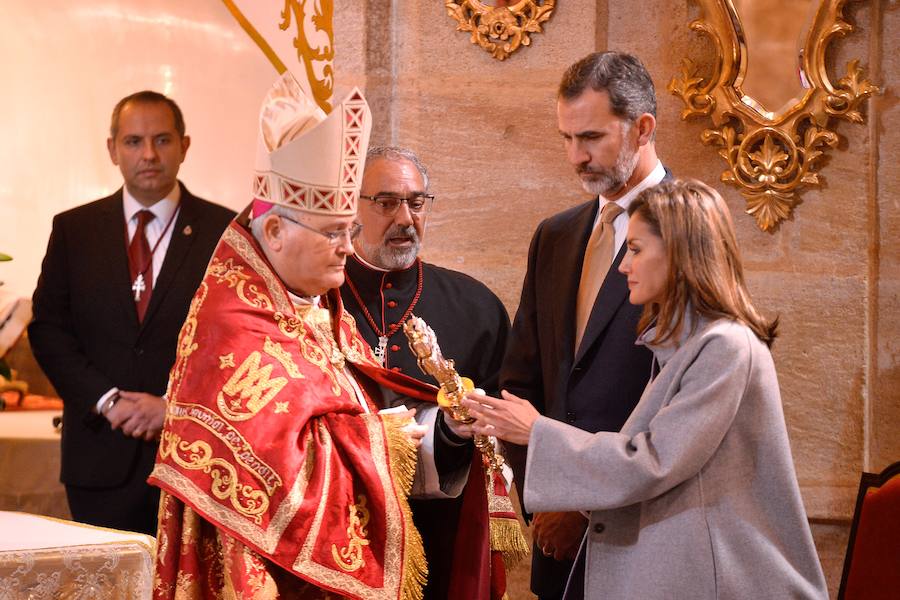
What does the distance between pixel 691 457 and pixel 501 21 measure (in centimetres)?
263

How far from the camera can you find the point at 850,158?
4.50 metres

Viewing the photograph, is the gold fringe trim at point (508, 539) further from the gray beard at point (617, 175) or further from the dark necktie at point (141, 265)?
the dark necktie at point (141, 265)

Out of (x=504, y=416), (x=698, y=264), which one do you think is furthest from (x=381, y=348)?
(x=698, y=264)

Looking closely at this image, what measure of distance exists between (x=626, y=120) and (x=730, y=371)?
111 centimetres

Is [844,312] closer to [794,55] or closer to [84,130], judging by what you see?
[794,55]

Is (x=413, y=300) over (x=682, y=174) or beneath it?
beneath

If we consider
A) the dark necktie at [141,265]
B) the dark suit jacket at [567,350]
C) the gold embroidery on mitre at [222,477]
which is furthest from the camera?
the dark necktie at [141,265]

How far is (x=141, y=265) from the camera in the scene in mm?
4094

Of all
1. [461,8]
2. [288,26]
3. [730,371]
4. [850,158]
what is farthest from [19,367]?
[850,158]

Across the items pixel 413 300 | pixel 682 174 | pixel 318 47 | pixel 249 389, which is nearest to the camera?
pixel 249 389

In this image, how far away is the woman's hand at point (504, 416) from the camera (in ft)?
9.21

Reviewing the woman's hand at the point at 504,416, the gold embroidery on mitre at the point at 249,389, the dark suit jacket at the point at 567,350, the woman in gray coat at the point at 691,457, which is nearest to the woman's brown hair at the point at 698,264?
the woman in gray coat at the point at 691,457

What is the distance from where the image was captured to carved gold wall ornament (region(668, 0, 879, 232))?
14.6ft

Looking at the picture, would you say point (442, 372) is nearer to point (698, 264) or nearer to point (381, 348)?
point (698, 264)
